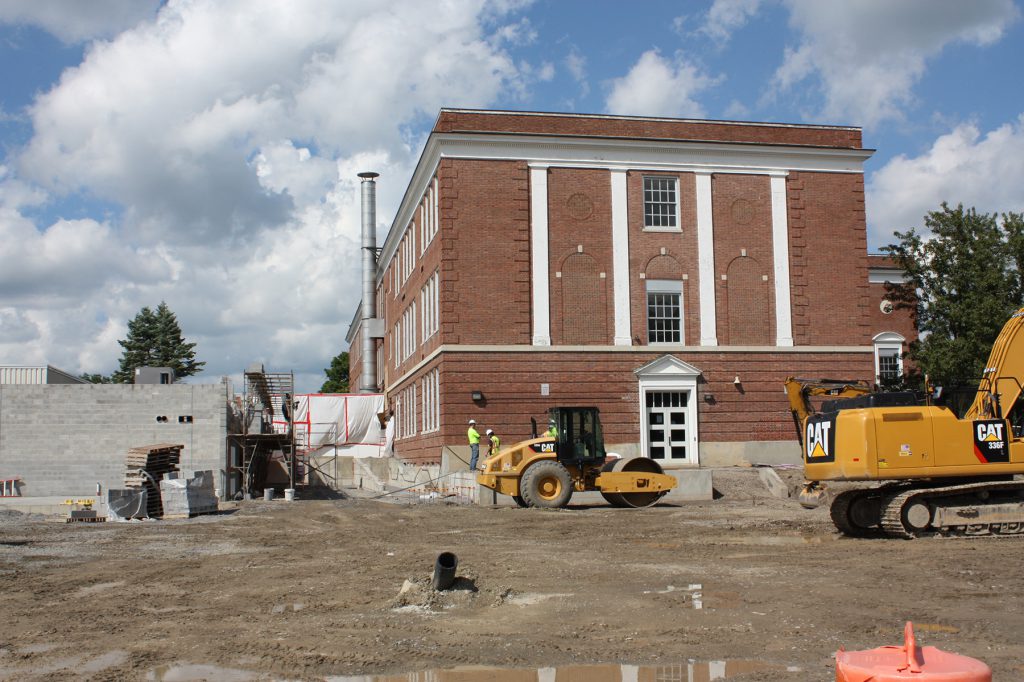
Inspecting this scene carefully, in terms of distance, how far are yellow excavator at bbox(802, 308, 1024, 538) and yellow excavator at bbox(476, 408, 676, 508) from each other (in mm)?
7933

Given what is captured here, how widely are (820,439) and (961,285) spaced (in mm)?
24060

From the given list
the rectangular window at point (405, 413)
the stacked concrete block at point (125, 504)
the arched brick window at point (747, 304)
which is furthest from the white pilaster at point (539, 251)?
the stacked concrete block at point (125, 504)

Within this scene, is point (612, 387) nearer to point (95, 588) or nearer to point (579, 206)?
point (579, 206)

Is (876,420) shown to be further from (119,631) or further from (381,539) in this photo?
(119,631)

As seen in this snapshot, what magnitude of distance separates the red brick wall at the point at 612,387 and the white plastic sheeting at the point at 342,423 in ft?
57.6

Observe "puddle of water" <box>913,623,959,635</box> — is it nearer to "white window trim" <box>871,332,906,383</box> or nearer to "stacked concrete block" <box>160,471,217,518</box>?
"stacked concrete block" <box>160,471,217,518</box>

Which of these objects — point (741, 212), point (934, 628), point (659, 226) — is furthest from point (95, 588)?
point (741, 212)

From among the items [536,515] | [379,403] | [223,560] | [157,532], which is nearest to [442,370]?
[536,515]

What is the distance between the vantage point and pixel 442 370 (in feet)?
109

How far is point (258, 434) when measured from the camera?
3631 cm

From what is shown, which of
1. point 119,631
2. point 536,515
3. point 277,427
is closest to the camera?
point 119,631

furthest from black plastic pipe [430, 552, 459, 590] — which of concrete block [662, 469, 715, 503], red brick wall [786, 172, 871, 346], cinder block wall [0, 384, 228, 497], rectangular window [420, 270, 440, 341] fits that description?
red brick wall [786, 172, 871, 346]

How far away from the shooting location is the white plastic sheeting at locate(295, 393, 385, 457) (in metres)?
52.6

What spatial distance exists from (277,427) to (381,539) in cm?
3508
